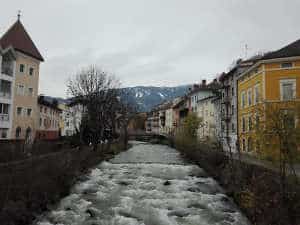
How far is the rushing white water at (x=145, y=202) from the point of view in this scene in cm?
1230

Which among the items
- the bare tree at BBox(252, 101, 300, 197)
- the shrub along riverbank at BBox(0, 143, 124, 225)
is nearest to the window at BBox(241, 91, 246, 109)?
the bare tree at BBox(252, 101, 300, 197)

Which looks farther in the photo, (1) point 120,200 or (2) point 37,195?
(1) point 120,200

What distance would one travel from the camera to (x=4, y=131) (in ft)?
112

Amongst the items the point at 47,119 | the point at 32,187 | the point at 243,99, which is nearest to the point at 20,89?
the point at 47,119

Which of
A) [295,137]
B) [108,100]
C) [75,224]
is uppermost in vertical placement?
[108,100]

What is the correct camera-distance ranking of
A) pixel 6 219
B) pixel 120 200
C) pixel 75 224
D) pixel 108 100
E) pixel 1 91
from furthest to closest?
1. pixel 108 100
2. pixel 1 91
3. pixel 120 200
4. pixel 75 224
5. pixel 6 219

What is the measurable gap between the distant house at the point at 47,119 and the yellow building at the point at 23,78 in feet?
26.9

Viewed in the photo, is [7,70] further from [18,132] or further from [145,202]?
[145,202]

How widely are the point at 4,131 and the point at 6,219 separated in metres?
26.3

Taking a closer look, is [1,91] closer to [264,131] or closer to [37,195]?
[37,195]

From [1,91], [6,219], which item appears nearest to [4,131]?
[1,91]

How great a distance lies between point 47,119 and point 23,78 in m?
16.9

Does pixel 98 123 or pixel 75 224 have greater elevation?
pixel 98 123

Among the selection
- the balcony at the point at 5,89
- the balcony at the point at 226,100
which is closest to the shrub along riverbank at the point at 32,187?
the balcony at the point at 5,89
